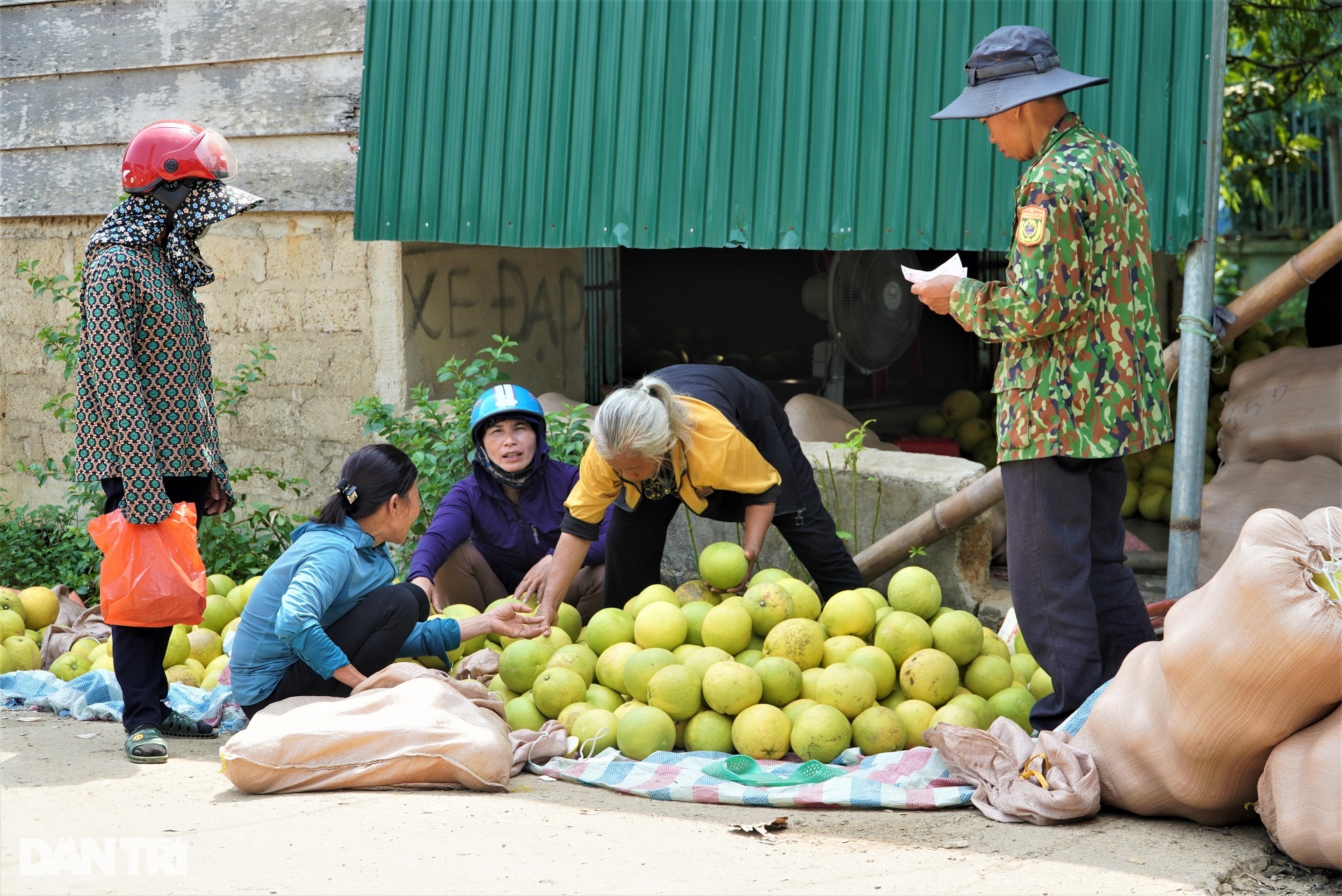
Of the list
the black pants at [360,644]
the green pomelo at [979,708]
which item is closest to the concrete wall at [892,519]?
the green pomelo at [979,708]

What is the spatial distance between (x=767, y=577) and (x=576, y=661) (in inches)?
28.7

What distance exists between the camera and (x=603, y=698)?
13.4ft

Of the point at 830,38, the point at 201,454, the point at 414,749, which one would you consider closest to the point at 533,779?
the point at 414,749

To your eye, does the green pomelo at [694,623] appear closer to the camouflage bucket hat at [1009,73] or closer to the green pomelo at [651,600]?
the green pomelo at [651,600]

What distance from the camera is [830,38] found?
17.7ft

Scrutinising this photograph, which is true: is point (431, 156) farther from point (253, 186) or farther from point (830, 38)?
point (830, 38)

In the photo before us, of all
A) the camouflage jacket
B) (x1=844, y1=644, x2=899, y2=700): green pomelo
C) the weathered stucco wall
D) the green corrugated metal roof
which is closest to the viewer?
the camouflage jacket

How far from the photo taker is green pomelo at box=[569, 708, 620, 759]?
3887 mm

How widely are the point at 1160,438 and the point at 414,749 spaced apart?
7.66 feet

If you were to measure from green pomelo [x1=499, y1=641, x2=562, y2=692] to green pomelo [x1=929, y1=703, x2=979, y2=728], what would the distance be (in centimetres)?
130

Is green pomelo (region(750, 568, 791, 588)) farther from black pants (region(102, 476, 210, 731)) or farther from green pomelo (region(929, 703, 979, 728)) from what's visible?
black pants (region(102, 476, 210, 731))

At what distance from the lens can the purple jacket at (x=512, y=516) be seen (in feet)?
16.5

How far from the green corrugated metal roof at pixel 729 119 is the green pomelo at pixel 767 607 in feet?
5.98

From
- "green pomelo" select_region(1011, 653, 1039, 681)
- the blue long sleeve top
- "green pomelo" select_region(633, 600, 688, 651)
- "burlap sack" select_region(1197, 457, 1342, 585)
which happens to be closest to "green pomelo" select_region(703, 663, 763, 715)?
"green pomelo" select_region(633, 600, 688, 651)
